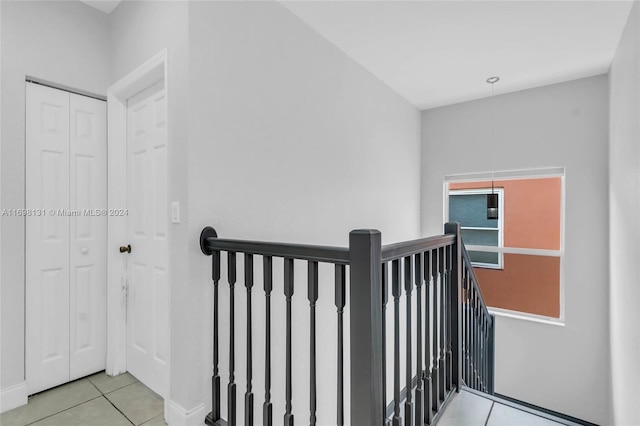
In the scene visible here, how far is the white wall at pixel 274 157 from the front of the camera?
5.56 feet

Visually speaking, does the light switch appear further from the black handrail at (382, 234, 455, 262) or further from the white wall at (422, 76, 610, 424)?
the white wall at (422, 76, 610, 424)

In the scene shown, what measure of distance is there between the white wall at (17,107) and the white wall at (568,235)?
414 cm

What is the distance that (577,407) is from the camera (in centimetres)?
344

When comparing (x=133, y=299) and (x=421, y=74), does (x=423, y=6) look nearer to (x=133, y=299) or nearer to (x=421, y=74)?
(x=421, y=74)

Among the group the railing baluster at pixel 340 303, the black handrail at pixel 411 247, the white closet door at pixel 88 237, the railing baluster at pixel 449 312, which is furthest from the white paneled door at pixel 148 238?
the railing baluster at pixel 449 312

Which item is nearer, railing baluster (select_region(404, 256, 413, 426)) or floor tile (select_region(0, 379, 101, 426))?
railing baluster (select_region(404, 256, 413, 426))

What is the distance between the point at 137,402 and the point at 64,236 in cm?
115

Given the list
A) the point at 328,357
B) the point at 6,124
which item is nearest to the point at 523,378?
the point at 328,357

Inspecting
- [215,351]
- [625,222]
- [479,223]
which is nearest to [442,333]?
[215,351]

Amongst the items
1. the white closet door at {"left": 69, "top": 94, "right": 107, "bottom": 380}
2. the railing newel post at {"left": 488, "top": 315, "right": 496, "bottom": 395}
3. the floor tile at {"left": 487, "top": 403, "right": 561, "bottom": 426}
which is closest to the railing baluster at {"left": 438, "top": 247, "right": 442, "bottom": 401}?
the floor tile at {"left": 487, "top": 403, "right": 561, "bottom": 426}

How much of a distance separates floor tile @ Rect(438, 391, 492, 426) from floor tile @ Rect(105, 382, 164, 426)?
5.19ft

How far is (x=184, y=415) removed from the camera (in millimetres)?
1617

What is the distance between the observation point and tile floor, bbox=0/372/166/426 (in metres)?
1.77

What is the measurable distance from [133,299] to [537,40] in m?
3.70
